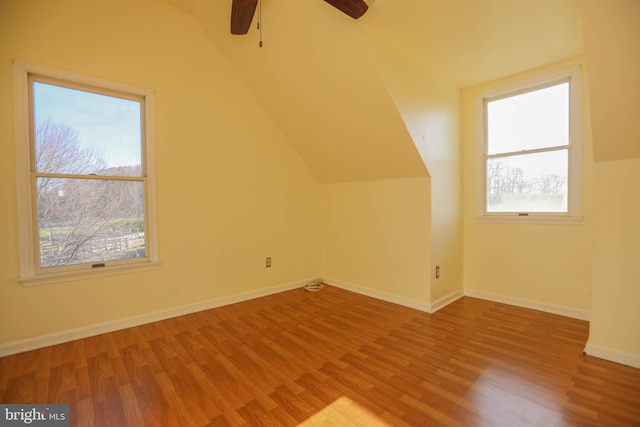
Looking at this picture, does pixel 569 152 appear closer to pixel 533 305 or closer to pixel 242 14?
pixel 533 305

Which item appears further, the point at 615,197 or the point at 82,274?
the point at 82,274

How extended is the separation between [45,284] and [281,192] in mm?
2502

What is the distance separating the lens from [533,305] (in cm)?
319

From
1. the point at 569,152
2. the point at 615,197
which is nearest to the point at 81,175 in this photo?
the point at 615,197

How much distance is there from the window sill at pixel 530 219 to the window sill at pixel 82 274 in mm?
3783

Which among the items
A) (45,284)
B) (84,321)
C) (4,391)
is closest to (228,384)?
(4,391)

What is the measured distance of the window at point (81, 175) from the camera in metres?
2.32

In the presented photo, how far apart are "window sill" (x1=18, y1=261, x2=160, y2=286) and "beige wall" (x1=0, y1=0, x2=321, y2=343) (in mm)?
53

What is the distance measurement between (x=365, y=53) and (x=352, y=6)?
0.47 metres

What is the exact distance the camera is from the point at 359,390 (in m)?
1.84

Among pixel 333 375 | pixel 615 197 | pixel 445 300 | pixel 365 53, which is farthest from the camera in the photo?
pixel 445 300

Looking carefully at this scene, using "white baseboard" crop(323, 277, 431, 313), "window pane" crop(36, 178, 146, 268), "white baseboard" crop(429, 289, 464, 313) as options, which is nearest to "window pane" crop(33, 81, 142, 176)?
"window pane" crop(36, 178, 146, 268)

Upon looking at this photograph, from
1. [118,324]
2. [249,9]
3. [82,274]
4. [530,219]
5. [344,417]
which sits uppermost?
[249,9]

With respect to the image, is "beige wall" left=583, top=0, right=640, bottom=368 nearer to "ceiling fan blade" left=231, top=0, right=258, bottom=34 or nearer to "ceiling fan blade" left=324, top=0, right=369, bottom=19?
"ceiling fan blade" left=324, top=0, right=369, bottom=19
